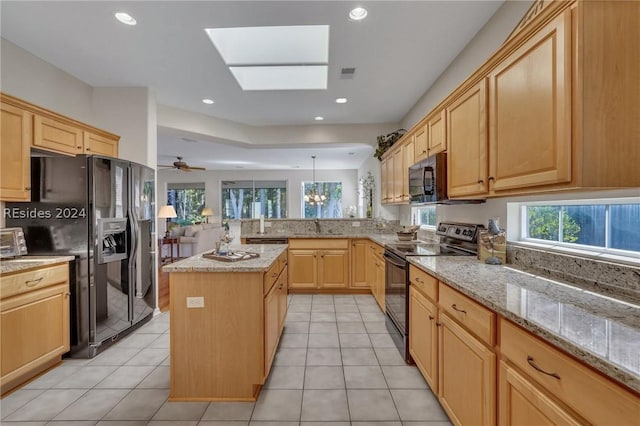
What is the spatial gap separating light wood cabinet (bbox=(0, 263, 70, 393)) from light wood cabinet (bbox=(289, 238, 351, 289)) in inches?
102

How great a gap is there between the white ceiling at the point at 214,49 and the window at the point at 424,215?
57.8 inches

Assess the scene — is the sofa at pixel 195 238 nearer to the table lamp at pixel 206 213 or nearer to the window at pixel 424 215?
the table lamp at pixel 206 213

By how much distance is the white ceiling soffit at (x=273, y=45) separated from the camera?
8.63 feet

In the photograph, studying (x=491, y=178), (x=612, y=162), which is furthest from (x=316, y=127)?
(x=612, y=162)

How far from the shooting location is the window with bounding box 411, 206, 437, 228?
3.73 metres

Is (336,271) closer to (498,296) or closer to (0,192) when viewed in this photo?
(498,296)

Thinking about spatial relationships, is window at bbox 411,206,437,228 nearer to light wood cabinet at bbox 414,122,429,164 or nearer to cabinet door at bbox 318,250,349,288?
light wood cabinet at bbox 414,122,429,164

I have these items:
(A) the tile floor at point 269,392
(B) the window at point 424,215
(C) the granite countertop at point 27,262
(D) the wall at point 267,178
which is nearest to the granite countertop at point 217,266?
(A) the tile floor at point 269,392

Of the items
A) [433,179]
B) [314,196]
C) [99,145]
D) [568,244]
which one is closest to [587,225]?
[568,244]

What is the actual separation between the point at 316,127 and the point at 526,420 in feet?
14.9

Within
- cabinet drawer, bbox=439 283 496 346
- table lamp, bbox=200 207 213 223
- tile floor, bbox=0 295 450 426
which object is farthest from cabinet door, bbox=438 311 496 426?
table lamp, bbox=200 207 213 223

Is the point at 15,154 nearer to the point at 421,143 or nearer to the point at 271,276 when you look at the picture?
the point at 271,276

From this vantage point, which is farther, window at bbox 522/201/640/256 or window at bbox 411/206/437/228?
window at bbox 411/206/437/228

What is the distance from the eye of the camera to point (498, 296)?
1.22m
